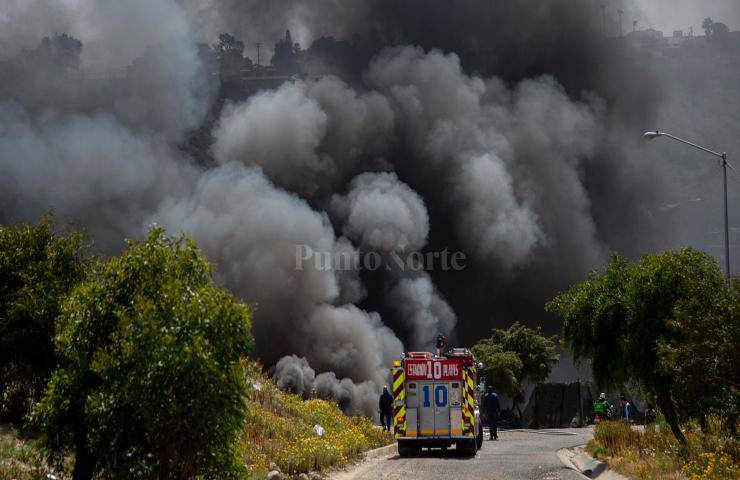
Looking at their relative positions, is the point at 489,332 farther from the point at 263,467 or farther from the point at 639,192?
the point at 263,467

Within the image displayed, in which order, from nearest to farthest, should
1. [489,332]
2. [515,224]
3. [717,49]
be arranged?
[515,224] < [489,332] < [717,49]

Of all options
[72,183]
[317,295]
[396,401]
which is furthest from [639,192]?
[396,401]

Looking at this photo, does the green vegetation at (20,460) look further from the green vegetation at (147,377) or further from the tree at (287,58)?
the tree at (287,58)

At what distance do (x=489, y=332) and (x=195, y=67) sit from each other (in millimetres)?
26115

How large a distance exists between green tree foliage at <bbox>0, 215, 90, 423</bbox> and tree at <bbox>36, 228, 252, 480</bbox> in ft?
9.94

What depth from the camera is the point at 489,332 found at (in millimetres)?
56469

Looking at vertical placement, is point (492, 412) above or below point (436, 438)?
above

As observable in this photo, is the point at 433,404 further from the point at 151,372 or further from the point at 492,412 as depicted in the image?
the point at 151,372

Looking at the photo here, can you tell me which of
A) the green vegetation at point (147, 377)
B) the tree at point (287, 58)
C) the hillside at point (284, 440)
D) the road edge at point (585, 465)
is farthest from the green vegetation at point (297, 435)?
the tree at point (287, 58)

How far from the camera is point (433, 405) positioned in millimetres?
21906

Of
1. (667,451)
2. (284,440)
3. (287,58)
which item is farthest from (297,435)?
(287,58)

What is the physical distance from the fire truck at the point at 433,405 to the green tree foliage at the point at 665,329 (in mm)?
3014

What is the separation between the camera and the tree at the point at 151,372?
980 centimetres

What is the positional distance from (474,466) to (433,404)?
377cm
